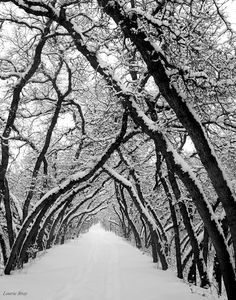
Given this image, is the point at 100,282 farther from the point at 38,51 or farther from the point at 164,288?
the point at 38,51

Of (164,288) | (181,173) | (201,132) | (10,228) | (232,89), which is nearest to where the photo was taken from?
(201,132)

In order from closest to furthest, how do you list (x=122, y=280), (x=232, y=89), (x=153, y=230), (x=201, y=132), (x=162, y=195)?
1. (x=201, y=132)
2. (x=232, y=89)
3. (x=122, y=280)
4. (x=153, y=230)
5. (x=162, y=195)

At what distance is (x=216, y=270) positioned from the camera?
10516mm

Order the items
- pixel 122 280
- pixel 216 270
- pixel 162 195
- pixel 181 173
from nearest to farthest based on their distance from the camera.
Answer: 1. pixel 181 173
2. pixel 122 280
3. pixel 216 270
4. pixel 162 195

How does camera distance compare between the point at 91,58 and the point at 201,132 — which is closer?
the point at 201,132

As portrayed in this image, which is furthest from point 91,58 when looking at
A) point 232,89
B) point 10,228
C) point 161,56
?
point 10,228

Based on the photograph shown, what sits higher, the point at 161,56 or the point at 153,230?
the point at 161,56

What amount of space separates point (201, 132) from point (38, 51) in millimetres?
5788

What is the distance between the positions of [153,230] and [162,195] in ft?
16.5

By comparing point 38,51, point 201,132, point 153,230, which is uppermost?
point 38,51

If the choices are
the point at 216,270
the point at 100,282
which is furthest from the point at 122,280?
the point at 216,270

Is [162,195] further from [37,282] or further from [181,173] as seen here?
[181,173]

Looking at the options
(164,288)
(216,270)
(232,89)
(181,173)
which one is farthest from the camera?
(216,270)

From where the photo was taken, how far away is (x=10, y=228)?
37.1 ft
